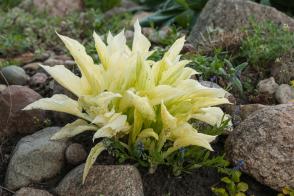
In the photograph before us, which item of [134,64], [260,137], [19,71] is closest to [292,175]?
[260,137]

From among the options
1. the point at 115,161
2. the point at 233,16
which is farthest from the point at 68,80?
the point at 233,16

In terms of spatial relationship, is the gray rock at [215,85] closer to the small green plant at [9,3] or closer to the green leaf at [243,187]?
the green leaf at [243,187]

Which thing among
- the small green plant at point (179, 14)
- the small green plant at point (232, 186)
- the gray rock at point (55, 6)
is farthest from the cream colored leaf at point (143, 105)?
the gray rock at point (55, 6)

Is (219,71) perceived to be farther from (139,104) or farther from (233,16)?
(233,16)

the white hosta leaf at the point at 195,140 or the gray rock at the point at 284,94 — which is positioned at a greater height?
the white hosta leaf at the point at 195,140

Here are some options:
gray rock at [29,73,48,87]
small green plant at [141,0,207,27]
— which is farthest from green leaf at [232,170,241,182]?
small green plant at [141,0,207,27]

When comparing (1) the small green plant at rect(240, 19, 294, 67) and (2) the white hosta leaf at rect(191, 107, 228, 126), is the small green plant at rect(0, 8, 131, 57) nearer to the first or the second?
→ (1) the small green plant at rect(240, 19, 294, 67)

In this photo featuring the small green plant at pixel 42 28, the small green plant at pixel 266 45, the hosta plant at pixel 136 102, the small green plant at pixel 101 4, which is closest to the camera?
the hosta plant at pixel 136 102

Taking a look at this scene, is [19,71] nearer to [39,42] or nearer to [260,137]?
[39,42]
